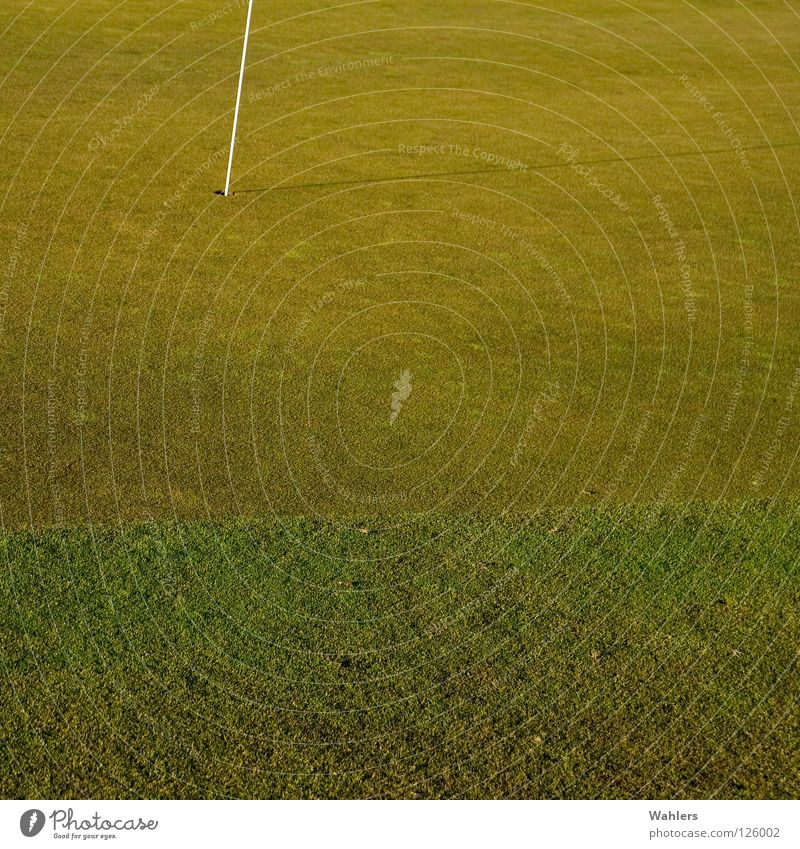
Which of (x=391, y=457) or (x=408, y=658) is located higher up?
(x=391, y=457)

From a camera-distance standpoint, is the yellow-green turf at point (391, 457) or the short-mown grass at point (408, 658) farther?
the yellow-green turf at point (391, 457)

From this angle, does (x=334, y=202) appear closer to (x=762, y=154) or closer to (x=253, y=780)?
(x=762, y=154)

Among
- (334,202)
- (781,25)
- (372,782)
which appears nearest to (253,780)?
(372,782)

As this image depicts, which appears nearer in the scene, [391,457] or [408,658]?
[408,658]

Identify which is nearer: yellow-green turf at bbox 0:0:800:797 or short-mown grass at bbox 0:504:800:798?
short-mown grass at bbox 0:504:800:798
